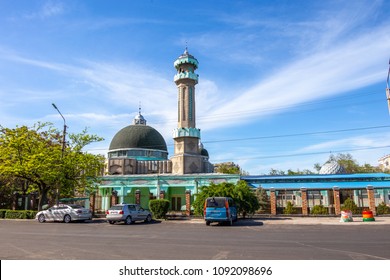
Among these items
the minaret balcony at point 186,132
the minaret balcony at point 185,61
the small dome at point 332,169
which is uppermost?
the minaret balcony at point 185,61

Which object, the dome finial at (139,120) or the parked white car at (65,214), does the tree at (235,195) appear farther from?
the dome finial at (139,120)

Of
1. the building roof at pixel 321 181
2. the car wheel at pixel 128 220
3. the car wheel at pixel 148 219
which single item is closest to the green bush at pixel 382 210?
the building roof at pixel 321 181

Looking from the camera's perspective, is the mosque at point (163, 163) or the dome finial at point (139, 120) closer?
the mosque at point (163, 163)

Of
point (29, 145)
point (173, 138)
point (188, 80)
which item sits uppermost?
point (188, 80)

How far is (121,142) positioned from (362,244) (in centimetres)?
4628

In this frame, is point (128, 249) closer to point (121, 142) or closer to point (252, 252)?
point (252, 252)

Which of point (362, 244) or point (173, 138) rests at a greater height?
point (173, 138)

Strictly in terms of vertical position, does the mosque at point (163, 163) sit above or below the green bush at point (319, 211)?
above

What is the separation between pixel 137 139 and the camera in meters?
52.5

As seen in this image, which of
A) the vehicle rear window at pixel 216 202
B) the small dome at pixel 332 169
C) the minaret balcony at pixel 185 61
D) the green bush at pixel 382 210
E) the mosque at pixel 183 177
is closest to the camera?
the vehicle rear window at pixel 216 202

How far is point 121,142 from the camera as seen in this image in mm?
53062

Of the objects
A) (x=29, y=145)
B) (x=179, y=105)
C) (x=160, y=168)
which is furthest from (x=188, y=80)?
(x=29, y=145)

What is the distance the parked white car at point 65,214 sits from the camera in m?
23.5

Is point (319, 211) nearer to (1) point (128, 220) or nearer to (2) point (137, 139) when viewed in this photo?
(1) point (128, 220)
